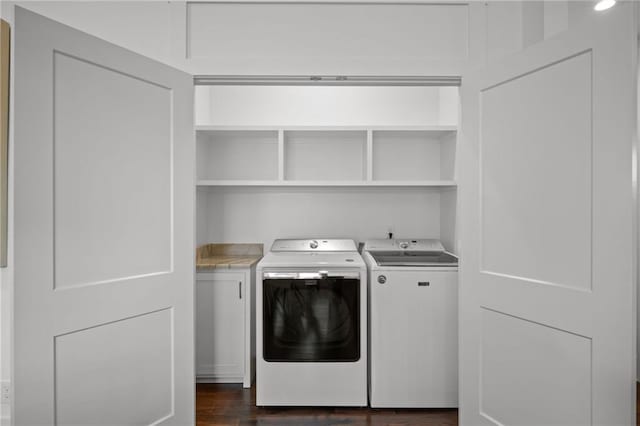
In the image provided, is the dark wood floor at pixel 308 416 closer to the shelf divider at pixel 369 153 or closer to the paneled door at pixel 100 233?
the paneled door at pixel 100 233

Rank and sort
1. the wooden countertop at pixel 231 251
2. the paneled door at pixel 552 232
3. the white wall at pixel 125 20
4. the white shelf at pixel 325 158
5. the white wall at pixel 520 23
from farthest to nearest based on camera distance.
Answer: the white shelf at pixel 325 158
the wooden countertop at pixel 231 251
the white wall at pixel 125 20
the white wall at pixel 520 23
the paneled door at pixel 552 232

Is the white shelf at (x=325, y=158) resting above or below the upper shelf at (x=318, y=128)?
below

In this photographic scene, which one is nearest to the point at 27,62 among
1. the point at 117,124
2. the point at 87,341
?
the point at 117,124

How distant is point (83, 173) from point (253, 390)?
1.78m

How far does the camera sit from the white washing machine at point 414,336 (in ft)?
6.95

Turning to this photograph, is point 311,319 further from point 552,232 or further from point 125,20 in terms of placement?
point 125,20

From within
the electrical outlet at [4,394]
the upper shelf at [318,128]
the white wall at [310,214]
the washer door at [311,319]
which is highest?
the upper shelf at [318,128]

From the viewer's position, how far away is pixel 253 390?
7.83ft

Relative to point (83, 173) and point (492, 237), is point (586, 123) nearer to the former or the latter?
point (492, 237)

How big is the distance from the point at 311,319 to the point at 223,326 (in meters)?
0.71

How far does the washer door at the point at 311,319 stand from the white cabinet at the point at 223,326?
1.19 feet

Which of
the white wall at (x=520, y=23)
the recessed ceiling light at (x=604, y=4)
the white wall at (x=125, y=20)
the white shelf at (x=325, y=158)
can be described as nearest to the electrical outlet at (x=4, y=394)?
the white shelf at (x=325, y=158)

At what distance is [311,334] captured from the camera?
7.08ft

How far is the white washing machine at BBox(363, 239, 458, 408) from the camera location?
212 centimetres
